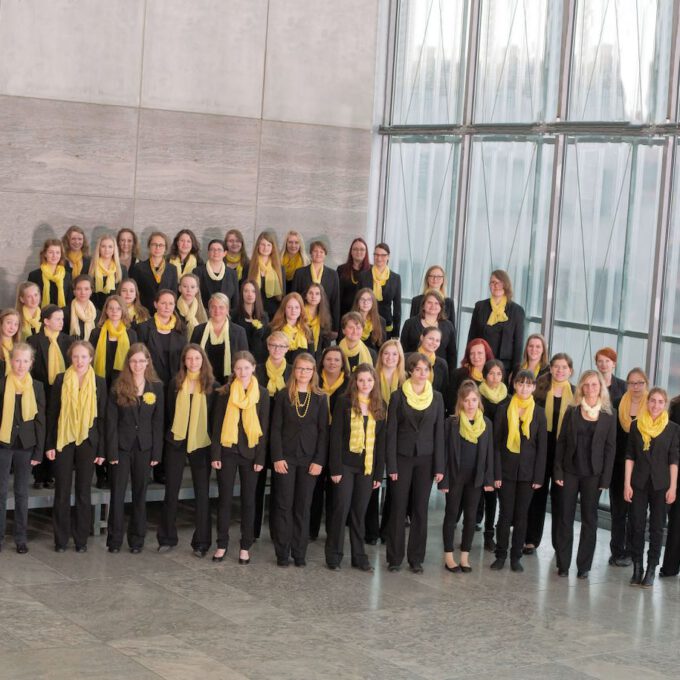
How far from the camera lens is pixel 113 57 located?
47.3 feet

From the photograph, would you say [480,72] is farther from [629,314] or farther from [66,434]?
[66,434]

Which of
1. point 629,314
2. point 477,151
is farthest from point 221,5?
point 629,314

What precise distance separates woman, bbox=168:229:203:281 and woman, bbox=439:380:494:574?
382 centimetres

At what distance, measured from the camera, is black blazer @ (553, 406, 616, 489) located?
1037 centimetres

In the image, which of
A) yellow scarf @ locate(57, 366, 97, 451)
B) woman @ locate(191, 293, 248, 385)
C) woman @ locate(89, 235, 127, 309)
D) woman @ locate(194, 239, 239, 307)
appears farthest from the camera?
woman @ locate(194, 239, 239, 307)

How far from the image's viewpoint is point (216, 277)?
12.7 metres

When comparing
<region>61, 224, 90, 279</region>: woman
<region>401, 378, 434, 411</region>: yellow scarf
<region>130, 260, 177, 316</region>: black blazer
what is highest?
<region>61, 224, 90, 279</region>: woman

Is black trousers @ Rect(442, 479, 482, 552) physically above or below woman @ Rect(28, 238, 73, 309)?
below

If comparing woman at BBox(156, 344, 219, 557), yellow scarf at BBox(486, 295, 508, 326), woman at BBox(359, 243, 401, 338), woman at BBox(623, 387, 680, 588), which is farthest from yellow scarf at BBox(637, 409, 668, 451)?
woman at BBox(359, 243, 401, 338)

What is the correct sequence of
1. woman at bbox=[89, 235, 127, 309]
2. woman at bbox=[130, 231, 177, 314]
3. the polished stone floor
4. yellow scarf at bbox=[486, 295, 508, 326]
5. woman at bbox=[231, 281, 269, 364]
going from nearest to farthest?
the polished stone floor
woman at bbox=[231, 281, 269, 364]
woman at bbox=[89, 235, 127, 309]
yellow scarf at bbox=[486, 295, 508, 326]
woman at bbox=[130, 231, 177, 314]

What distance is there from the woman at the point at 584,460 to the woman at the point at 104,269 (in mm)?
4769

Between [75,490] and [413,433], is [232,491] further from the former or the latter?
[413,433]

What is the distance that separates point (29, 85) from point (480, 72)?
17.2ft

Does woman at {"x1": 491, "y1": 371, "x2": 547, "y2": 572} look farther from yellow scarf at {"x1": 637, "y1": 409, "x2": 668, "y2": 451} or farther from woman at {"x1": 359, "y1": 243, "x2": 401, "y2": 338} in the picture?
woman at {"x1": 359, "y1": 243, "x2": 401, "y2": 338}
